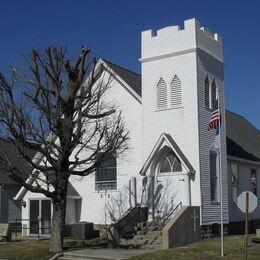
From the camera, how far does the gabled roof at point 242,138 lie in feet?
105

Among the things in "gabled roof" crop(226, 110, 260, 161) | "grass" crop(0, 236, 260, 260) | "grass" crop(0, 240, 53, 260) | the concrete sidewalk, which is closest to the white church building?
"gabled roof" crop(226, 110, 260, 161)

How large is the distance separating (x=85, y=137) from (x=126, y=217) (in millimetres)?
6187

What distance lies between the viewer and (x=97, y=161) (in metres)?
22.8

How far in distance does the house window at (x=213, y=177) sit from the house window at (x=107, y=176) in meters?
5.42

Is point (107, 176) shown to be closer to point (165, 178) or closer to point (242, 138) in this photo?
point (165, 178)

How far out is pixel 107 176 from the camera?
1166 inches

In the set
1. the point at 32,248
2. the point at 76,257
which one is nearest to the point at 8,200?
the point at 32,248

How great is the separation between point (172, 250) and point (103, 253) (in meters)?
2.79

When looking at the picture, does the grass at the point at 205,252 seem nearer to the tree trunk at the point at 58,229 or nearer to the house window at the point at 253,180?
the tree trunk at the point at 58,229

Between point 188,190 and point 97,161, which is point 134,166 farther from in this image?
point 97,161

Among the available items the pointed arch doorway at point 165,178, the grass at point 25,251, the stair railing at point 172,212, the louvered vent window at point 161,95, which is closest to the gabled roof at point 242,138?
the pointed arch doorway at point 165,178

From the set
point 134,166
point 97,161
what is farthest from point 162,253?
point 134,166

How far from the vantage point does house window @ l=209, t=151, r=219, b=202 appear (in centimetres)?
2658

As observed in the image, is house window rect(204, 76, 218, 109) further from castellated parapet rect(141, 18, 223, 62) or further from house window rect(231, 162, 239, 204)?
house window rect(231, 162, 239, 204)
